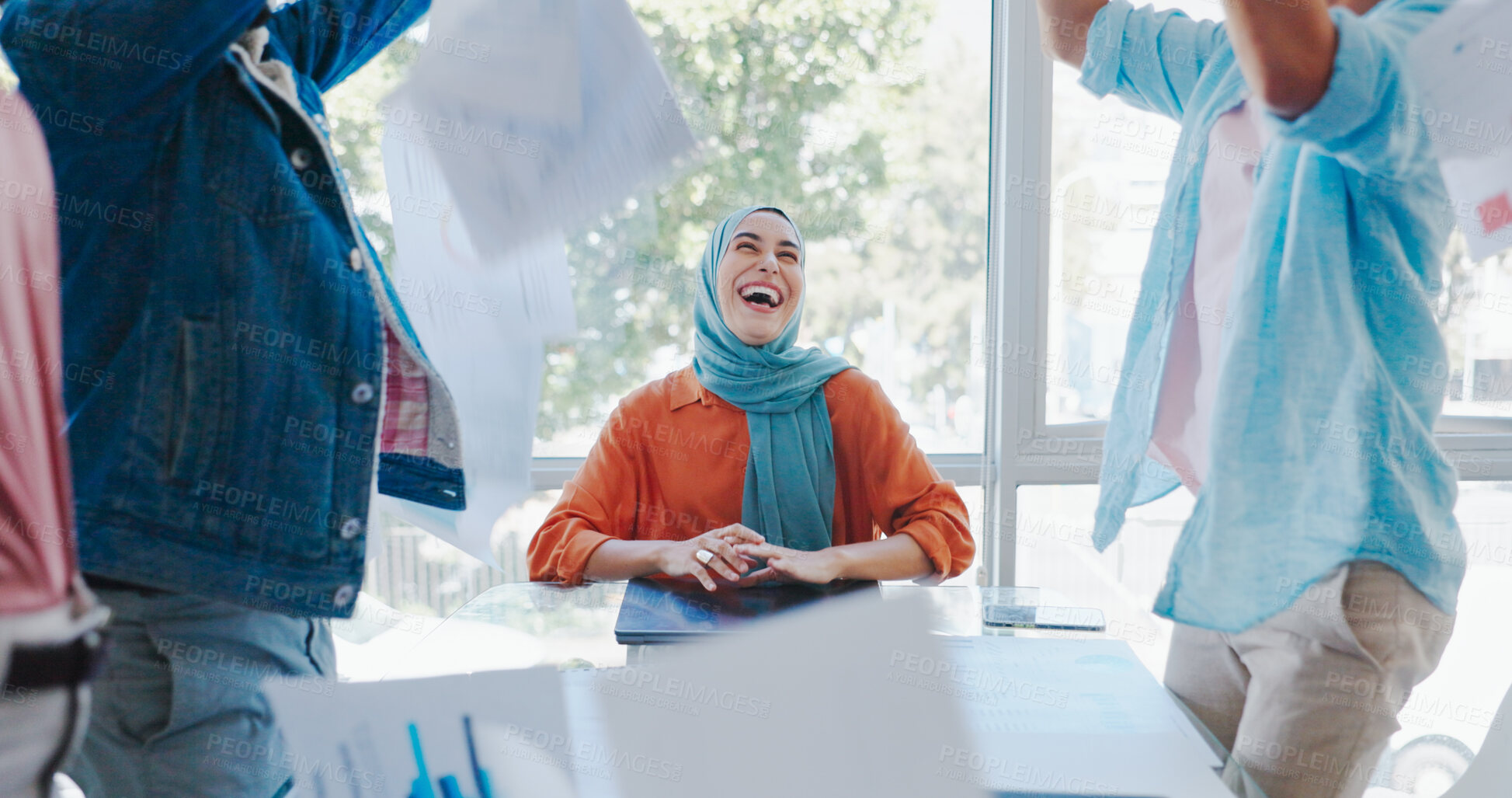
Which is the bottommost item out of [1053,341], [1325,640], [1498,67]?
[1325,640]

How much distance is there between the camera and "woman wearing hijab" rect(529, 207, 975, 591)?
1.22 m

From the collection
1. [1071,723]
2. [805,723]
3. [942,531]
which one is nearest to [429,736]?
[805,723]

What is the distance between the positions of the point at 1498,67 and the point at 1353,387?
387 mm

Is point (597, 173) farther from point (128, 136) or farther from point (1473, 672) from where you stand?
point (1473, 672)

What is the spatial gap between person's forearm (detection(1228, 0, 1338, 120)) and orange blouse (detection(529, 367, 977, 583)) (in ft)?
2.12

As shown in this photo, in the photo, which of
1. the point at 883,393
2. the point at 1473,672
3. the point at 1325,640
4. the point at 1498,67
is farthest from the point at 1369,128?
the point at 1473,672

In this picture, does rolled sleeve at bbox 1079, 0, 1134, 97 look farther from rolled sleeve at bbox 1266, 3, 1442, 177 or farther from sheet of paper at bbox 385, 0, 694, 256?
sheet of paper at bbox 385, 0, 694, 256

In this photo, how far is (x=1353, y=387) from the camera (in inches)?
32.4

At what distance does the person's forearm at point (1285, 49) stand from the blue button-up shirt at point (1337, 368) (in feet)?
0.07

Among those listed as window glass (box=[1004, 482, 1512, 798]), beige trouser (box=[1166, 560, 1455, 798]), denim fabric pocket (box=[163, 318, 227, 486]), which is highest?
denim fabric pocket (box=[163, 318, 227, 486])

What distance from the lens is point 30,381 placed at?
66 centimetres

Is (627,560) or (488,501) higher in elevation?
(488,501)

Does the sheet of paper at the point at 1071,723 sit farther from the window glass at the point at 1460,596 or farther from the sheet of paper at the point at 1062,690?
the window glass at the point at 1460,596

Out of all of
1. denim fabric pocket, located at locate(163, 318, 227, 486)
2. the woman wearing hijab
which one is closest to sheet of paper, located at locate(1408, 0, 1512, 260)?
the woman wearing hijab
